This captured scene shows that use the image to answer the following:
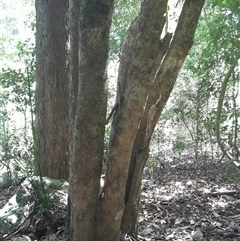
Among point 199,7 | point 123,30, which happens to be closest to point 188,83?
point 123,30

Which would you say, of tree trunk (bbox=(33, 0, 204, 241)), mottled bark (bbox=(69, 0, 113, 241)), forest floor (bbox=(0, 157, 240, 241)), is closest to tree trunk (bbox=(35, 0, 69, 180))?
forest floor (bbox=(0, 157, 240, 241))

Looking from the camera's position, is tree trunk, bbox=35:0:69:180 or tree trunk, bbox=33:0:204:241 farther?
tree trunk, bbox=35:0:69:180

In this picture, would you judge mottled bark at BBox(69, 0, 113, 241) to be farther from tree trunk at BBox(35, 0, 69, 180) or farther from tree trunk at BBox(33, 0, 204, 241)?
tree trunk at BBox(35, 0, 69, 180)

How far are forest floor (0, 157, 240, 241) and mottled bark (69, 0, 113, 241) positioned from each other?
0.48 metres

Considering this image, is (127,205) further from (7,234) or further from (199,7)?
(199,7)

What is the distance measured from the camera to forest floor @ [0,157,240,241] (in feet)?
11.5

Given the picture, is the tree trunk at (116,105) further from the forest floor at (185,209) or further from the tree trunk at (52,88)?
the tree trunk at (52,88)

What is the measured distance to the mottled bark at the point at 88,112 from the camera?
2344 mm

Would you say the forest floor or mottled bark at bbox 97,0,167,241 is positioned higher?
mottled bark at bbox 97,0,167,241

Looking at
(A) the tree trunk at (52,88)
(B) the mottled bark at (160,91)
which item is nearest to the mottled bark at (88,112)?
(B) the mottled bark at (160,91)

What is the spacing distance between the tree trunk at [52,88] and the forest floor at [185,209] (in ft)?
4.33

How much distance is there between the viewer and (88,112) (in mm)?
2387

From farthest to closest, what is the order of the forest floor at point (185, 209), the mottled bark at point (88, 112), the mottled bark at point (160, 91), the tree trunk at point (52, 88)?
the tree trunk at point (52, 88) → the forest floor at point (185, 209) → the mottled bark at point (160, 91) → the mottled bark at point (88, 112)

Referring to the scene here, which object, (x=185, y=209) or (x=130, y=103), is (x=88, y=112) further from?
(x=185, y=209)
